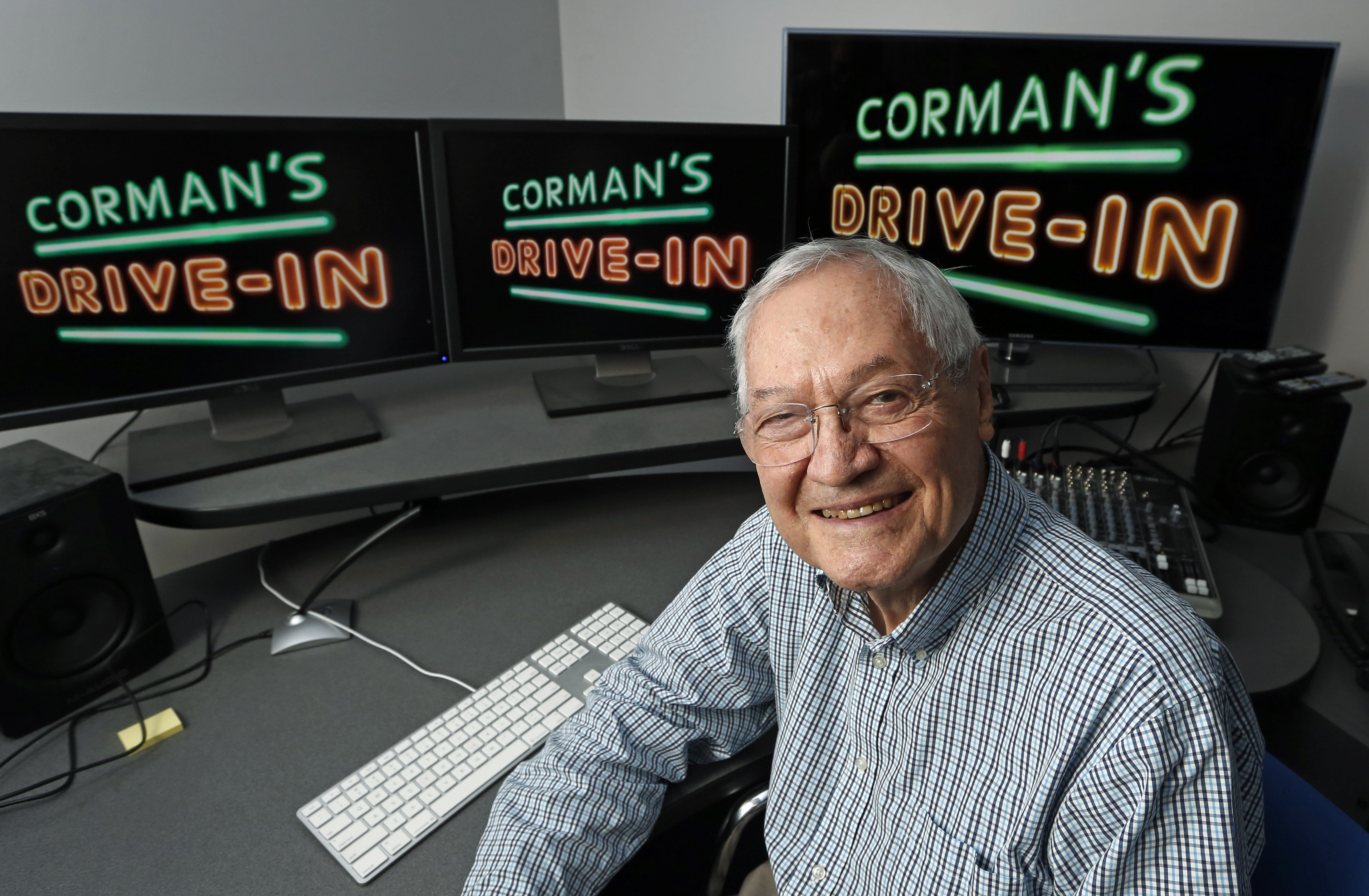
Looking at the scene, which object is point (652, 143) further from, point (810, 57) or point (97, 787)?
point (97, 787)

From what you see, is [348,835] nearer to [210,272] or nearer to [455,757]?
[455,757]

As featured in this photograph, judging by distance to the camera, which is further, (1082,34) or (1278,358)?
(1082,34)

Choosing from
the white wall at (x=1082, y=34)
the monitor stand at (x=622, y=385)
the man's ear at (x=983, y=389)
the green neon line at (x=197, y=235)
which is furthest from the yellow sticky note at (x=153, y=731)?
the white wall at (x=1082, y=34)

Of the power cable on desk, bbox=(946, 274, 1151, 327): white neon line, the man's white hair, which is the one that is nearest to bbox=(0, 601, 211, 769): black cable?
the power cable on desk

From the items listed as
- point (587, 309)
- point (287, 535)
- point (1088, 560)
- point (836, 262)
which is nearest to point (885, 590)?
point (1088, 560)

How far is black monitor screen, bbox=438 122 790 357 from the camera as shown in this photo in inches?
53.8

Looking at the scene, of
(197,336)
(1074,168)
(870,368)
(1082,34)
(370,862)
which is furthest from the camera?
(1082,34)

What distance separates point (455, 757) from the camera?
0.99m

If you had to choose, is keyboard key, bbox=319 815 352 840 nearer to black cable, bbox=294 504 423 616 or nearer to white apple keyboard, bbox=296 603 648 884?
white apple keyboard, bbox=296 603 648 884

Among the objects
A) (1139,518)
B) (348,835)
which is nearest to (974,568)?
(1139,518)

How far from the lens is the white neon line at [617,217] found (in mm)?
1401

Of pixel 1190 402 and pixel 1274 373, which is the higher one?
pixel 1274 373

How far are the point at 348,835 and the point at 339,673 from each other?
0.97 feet

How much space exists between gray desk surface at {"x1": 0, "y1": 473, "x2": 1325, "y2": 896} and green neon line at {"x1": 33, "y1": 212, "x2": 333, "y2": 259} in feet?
1.67
